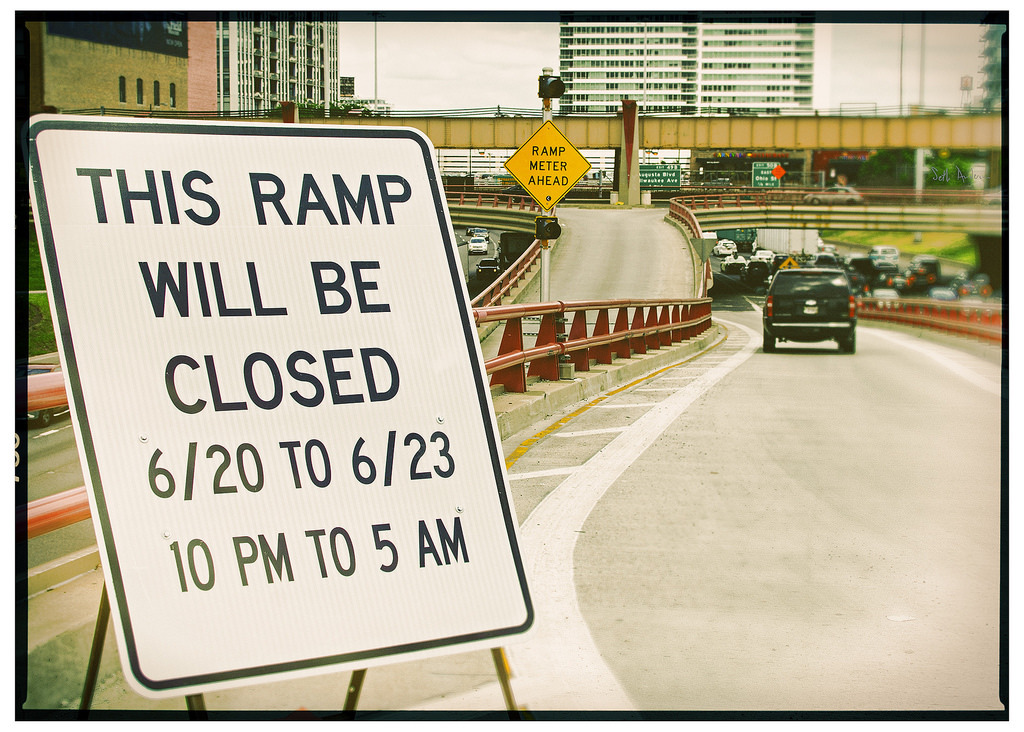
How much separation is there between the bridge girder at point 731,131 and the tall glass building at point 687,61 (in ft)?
0.95

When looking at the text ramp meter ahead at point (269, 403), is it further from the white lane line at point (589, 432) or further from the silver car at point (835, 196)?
the silver car at point (835, 196)

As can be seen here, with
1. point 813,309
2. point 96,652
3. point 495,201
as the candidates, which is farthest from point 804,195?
point 96,652

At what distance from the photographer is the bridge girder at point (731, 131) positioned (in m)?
7.03

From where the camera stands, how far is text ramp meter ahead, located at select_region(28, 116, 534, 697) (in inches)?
101

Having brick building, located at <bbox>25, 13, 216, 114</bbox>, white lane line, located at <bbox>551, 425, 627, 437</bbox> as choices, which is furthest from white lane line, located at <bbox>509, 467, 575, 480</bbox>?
brick building, located at <bbox>25, 13, 216, 114</bbox>

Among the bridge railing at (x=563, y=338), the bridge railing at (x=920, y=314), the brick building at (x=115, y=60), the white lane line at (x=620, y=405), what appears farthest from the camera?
the bridge railing at (x=920, y=314)

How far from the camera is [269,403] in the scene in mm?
2727

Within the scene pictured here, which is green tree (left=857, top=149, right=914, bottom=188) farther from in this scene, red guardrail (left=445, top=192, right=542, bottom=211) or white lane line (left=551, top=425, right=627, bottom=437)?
red guardrail (left=445, top=192, right=542, bottom=211)

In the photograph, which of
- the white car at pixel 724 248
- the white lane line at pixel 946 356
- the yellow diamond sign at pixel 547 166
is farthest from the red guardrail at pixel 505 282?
the white lane line at pixel 946 356

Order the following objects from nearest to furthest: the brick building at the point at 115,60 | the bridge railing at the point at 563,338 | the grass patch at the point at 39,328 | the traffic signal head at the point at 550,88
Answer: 1. the grass patch at the point at 39,328
2. the brick building at the point at 115,60
3. the bridge railing at the point at 563,338
4. the traffic signal head at the point at 550,88

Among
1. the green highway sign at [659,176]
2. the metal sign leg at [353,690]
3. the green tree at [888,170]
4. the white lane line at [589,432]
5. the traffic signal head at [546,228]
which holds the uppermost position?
the green highway sign at [659,176]

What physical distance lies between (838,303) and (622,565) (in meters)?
18.8

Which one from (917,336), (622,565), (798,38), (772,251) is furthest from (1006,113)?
(917,336)

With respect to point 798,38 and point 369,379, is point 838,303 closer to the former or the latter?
point 798,38
